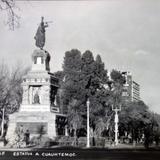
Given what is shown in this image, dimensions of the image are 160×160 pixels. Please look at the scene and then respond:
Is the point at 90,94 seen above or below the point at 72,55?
below

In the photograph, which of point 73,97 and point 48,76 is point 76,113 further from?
point 48,76

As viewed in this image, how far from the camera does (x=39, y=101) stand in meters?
45.8

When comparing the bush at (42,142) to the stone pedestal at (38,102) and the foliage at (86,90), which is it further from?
the foliage at (86,90)

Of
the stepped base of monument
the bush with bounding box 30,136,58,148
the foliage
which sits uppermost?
the foliage

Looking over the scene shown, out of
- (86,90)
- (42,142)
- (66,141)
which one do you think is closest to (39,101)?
(66,141)

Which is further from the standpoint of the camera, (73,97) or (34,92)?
(73,97)

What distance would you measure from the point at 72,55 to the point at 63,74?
3.53 metres

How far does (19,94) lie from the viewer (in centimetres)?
6269

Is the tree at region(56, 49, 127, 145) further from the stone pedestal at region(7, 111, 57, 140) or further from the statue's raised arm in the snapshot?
the stone pedestal at region(7, 111, 57, 140)

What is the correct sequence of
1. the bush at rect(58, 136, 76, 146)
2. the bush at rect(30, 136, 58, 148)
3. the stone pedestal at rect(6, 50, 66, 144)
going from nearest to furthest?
the bush at rect(30, 136, 58, 148)
the bush at rect(58, 136, 76, 146)
the stone pedestal at rect(6, 50, 66, 144)

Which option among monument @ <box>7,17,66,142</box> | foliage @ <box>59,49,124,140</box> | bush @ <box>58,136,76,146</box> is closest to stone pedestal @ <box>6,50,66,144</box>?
monument @ <box>7,17,66,142</box>

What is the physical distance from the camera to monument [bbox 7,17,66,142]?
43.7 meters

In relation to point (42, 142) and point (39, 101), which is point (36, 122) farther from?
point (42, 142)

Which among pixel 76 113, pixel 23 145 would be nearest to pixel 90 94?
pixel 76 113
